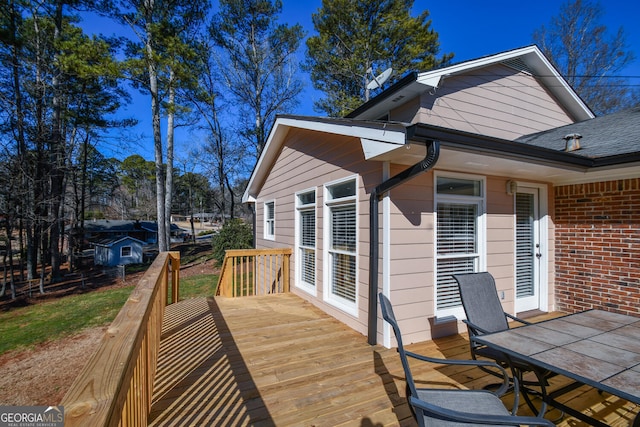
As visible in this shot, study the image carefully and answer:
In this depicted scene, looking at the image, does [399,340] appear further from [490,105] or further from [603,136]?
[490,105]

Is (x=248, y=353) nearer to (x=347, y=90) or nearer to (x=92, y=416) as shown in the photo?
(x=92, y=416)

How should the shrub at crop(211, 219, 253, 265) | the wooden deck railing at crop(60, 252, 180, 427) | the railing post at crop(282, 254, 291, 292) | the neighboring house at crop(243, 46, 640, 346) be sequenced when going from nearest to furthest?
the wooden deck railing at crop(60, 252, 180, 427) < the neighboring house at crop(243, 46, 640, 346) < the railing post at crop(282, 254, 291, 292) < the shrub at crop(211, 219, 253, 265)

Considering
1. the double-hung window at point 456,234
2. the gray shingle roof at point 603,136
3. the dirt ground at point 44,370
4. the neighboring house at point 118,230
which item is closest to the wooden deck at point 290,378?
the double-hung window at point 456,234

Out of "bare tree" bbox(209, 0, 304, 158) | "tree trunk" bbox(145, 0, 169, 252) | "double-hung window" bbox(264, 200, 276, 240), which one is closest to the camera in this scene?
"double-hung window" bbox(264, 200, 276, 240)

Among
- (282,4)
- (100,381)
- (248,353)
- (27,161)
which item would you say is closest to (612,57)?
(282,4)

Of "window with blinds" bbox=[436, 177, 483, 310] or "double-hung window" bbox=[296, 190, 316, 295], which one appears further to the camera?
"double-hung window" bbox=[296, 190, 316, 295]

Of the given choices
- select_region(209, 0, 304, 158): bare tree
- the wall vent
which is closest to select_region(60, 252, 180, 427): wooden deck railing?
the wall vent

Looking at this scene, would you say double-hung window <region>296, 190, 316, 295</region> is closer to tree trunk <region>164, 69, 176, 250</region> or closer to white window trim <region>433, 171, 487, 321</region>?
white window trim <region>433, 171, 487, 321</region>

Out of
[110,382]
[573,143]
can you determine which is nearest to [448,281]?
[573,143]

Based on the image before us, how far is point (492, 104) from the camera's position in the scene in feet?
17.7

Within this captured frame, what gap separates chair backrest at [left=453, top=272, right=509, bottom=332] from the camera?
2.77 m

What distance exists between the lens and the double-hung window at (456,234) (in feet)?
12.3

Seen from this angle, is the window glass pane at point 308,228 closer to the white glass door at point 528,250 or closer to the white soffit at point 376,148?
the white soffit at point 376,148

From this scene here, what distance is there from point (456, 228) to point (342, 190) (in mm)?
1692
